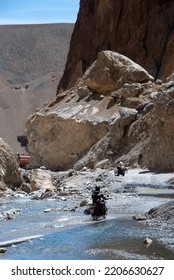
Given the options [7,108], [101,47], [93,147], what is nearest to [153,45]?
[101,47]

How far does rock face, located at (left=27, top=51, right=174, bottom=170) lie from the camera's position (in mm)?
36312

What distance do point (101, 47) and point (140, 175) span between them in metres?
45.0

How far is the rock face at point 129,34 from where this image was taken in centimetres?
6838

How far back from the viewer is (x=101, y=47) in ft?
250

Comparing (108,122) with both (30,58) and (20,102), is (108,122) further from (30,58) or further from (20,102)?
(30,58)

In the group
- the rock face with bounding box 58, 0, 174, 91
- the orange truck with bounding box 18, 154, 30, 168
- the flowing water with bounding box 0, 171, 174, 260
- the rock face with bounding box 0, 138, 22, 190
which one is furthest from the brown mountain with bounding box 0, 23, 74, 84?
the flowing water with bounding box 0, 171, 174, 260

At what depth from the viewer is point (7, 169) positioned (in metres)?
29.5

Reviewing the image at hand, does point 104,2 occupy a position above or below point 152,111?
above

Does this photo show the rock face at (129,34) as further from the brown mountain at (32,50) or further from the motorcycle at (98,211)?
the brown mountain at (32,50)

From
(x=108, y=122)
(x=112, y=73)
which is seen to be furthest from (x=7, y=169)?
(x=112, y=73)

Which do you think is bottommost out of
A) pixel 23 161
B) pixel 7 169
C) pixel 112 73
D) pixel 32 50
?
pixel 23 161

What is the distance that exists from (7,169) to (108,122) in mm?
17532

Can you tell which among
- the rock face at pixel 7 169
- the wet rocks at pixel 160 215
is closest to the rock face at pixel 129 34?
the rock face at pixel 7 169

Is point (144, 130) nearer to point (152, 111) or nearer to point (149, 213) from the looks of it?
point (152, 111)
